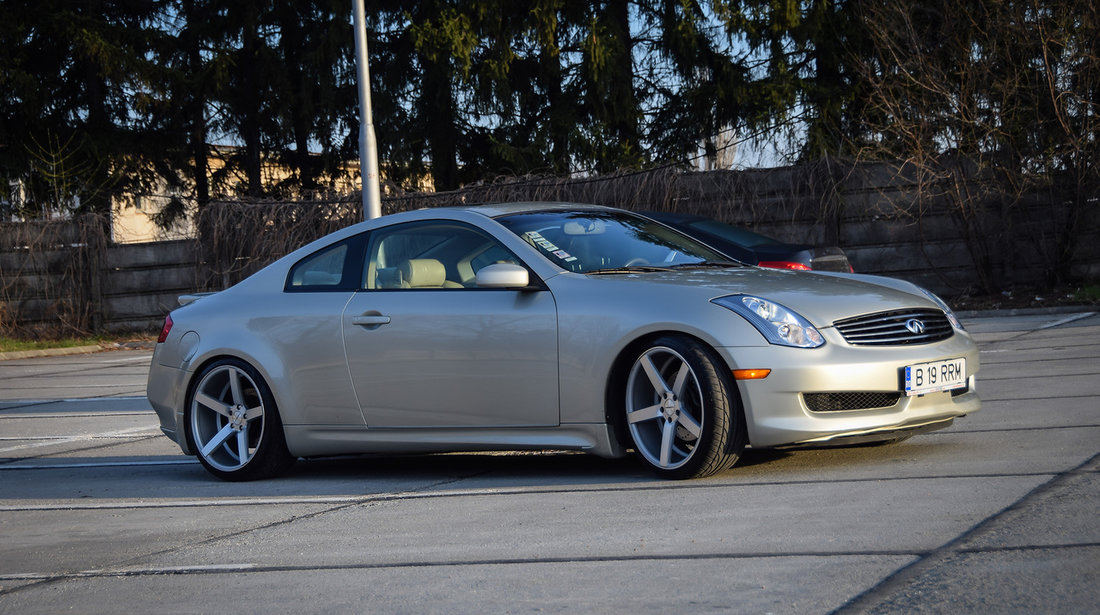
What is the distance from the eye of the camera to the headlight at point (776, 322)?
5863 millimetres

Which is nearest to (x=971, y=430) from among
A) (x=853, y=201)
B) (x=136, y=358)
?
(x=853, y=201)

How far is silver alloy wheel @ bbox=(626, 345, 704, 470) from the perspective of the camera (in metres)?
6.01

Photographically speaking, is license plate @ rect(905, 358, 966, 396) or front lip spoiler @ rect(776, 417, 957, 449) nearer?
front lip spoiler @ rect(776, 417, 957, 449)

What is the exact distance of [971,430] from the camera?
7262mm

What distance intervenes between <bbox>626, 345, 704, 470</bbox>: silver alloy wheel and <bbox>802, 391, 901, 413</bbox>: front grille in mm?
494

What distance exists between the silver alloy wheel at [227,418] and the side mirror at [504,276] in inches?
64.9

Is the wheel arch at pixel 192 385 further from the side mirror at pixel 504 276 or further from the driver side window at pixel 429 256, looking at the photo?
the side mirror at pixel 504 276

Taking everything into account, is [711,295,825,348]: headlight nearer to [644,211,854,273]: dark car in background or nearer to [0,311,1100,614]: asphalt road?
[0,311,1100,614]: asphalt road

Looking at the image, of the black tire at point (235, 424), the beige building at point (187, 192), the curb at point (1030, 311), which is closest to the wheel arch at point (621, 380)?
the black tire at point (235, 424)

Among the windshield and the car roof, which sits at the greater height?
the car roof

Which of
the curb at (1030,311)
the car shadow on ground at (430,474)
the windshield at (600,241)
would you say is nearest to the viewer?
the car shadow on ground at (430,474)

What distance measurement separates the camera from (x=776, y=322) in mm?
5906

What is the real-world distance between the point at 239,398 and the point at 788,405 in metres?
3.16

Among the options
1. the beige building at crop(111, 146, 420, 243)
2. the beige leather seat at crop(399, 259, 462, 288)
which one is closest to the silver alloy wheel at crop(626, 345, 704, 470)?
the beige leather seat at crop(399, 259, 462, 288)
